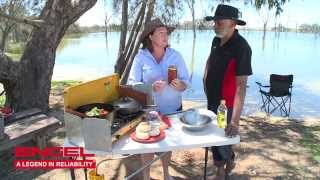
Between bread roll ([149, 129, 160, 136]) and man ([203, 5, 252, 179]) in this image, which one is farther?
man ([203, 5, 252, 179])

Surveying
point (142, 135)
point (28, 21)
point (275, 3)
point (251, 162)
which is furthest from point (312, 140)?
point (28, 21)

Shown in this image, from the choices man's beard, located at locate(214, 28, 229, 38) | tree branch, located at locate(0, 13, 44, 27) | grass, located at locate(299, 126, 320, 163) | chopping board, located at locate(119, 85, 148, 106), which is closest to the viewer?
chopping board, located at locate(119, 85, 148, 106)

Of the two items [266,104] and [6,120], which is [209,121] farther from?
[266,104]

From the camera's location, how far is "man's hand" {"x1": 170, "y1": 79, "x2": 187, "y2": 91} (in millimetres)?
2670

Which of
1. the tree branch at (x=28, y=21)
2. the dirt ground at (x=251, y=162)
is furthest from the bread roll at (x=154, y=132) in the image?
the tree branch at (x=28, y=21)

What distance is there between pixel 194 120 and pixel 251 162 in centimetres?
174

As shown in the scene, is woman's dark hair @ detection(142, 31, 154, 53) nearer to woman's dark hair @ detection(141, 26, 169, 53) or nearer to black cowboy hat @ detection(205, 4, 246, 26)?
woman's dark hair @ detection(141, 26, 169, 53)

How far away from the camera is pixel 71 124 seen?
7.38 ft

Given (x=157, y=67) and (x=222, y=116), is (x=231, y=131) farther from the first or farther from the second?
(x=157, y=67)

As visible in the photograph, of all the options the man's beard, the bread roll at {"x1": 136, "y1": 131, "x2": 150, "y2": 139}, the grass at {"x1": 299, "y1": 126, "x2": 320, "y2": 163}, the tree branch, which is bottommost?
the grass at {"x1": 299, "y1": 126, "x2": 320, "y2": 163}

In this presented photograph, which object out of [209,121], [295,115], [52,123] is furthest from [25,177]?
[295,115]

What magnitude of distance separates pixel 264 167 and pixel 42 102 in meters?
3.14

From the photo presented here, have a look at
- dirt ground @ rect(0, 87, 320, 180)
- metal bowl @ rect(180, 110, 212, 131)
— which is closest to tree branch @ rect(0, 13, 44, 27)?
dirt ground @ rect(0, 87, 320, 180)

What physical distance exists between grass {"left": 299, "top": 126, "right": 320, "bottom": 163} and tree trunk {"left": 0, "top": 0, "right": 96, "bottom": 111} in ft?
10.6
